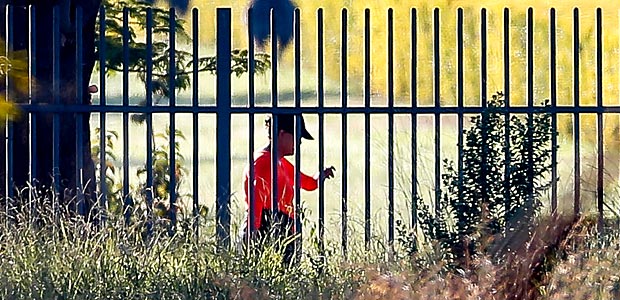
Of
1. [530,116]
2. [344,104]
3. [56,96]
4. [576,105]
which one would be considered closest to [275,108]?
[344,104]

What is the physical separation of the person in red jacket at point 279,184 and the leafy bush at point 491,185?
39.2 inches

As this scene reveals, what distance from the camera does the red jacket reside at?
24.5ft

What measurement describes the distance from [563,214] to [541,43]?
425 inches

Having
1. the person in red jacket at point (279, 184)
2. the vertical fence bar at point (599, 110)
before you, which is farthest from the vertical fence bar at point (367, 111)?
the vertical fence bar at point (599, 110)

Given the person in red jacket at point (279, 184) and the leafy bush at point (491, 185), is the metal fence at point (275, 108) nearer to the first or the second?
the person in red jacket at point (279, 184)

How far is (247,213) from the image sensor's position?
24.3ft

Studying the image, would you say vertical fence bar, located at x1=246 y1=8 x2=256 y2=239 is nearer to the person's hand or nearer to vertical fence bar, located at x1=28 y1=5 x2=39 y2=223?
the person's hand

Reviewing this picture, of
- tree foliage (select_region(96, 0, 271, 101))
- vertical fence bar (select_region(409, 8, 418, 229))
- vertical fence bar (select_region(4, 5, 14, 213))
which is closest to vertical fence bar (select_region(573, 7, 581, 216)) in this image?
vertical fence bar (select_region(409, 8, 418, 229))

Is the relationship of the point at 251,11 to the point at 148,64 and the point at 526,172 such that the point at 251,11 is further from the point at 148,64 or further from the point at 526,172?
the point at 526,172

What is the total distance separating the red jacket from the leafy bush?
3.56 feet

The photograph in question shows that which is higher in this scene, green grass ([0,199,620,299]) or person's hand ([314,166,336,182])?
person's hand ([314,166,336,182])

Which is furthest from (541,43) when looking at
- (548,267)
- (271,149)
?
(548,267)

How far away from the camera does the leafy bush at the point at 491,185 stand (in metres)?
6.52

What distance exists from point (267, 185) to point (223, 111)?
63 centimetres
